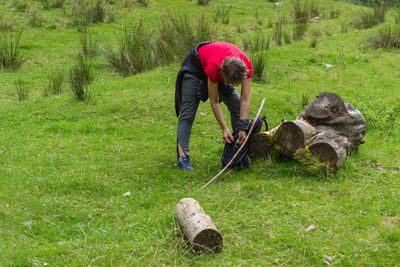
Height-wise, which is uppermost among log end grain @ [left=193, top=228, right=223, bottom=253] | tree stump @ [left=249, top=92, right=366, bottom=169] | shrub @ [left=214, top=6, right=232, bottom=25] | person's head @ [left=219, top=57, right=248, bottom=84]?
person's head @ [left=219, top=57, right=248, bottom=84]

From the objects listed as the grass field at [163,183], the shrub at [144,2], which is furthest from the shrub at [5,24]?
the shrub at [144,2]

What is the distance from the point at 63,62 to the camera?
10414mm

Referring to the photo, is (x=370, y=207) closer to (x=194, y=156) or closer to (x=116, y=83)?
(x=194, y=156)

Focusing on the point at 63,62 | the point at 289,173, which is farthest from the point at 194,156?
the point at 63,62

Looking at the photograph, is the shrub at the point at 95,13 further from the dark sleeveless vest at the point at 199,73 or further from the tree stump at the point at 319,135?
the tree stump at the point at 319,135

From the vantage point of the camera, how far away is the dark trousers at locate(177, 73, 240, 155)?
5.13m

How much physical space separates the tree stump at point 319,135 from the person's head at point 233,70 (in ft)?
3.37

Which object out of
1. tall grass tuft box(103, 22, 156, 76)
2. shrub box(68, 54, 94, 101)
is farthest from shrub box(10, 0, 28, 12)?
shrub box(68, 54, 94, 101)

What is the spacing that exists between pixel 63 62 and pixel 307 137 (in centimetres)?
711

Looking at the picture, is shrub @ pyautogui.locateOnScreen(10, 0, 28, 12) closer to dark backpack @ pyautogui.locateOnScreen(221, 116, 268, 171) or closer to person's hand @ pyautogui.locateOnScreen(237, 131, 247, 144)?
dark backpack @ pyautogui.locateOnScreen(221, 116, 268, 171)

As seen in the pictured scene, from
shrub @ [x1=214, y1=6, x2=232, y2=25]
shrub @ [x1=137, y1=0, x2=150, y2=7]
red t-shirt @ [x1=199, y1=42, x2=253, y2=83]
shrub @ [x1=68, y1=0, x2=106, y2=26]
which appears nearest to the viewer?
red t-shirt @ [x1=199, y1=42, x2=253, y2=83]

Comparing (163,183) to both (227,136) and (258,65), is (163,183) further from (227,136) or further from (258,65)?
(258,65)

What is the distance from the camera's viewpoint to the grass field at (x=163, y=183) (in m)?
3.43

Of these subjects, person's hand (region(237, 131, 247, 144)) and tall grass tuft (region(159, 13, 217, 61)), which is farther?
tall grass tuft (region(159, 13, 217, 61))
